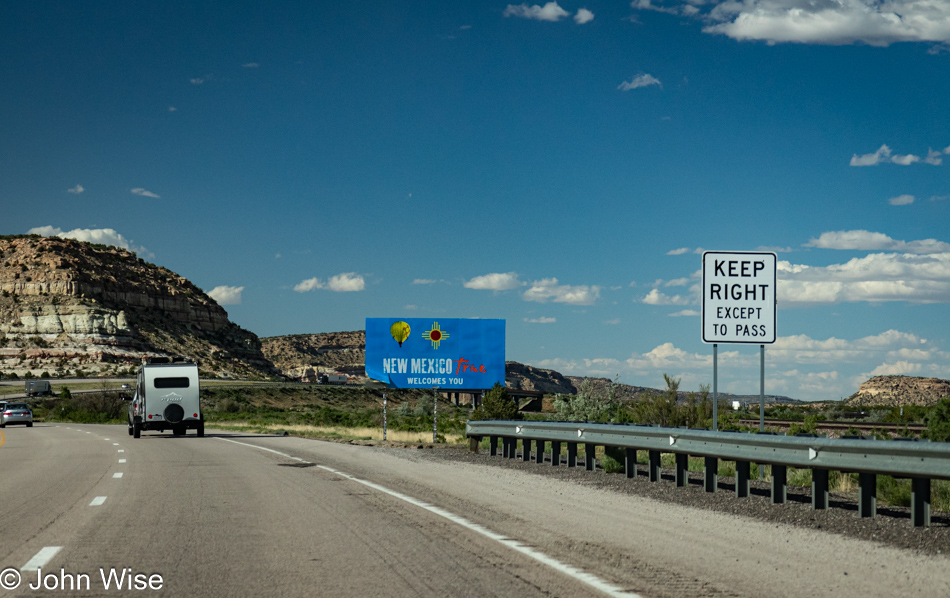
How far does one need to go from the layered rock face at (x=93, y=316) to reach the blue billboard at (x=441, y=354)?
90183mm

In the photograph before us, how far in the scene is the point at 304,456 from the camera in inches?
909

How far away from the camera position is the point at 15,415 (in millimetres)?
52531

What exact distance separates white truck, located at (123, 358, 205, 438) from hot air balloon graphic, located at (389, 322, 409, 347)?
8287mm

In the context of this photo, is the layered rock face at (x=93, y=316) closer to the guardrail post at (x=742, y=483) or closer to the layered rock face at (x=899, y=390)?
the layered rock face at (x=899, y=390)

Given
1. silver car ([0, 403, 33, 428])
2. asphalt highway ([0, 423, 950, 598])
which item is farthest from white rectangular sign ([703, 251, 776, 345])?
silver car ([0, 403, 33, 428])

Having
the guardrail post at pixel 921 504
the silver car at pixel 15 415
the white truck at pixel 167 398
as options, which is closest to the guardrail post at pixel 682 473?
the guardrail post at pixel 921 504

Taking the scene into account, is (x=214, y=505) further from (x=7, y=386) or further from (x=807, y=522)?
(x=7, y=386)

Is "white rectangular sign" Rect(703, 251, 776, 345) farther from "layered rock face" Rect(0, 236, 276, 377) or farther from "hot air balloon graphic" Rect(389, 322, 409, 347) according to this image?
"layered rock face" Rect(0, 236, 276, 377)

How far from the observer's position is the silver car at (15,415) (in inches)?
2060

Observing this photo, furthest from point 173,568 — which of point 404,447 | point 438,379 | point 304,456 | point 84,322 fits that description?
point 84,322

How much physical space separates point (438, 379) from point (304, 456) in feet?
32.4

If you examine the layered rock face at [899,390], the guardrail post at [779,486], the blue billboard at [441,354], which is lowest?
the layered rock face at [899,390]

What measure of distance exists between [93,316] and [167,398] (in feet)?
297

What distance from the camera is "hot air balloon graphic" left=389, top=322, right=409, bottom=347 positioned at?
3272 centimetres
